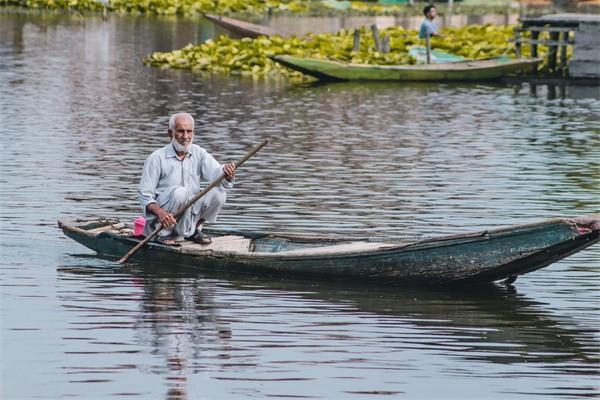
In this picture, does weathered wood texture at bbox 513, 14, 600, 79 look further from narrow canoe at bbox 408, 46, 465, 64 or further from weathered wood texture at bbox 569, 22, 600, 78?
narrow canoe at bbox 408, 46, 465, 64

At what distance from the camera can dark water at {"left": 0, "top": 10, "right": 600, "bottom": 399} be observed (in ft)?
34.5

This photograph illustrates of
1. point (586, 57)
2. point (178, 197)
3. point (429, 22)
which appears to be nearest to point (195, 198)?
point (178, 197)

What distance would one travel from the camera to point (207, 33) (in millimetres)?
51406

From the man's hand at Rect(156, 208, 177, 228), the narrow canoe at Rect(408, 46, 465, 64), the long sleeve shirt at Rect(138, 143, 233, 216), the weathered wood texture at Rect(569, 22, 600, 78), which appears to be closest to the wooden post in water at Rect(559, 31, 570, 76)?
the weathered wood texture at Rect(569, 22, 600, 78)

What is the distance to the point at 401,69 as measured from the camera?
34.7 meters

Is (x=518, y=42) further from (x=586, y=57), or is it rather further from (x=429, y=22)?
(x=429, y=22)

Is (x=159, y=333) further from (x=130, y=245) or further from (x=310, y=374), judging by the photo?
(x=130, y=245)

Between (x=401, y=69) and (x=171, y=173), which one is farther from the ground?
(x=171, y=173)

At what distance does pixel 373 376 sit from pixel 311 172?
10848 mm

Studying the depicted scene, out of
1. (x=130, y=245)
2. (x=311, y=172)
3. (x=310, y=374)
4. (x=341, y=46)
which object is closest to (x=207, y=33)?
(x=341, y=46)

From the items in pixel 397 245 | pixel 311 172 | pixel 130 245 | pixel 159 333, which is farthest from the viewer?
Result: pixel 311 172

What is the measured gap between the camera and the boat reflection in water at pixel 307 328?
34.8 ft

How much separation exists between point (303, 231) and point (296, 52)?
73.1 ft

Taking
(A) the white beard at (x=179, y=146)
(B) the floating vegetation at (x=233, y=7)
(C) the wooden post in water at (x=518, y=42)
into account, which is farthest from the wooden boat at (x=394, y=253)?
(B) the floating vegetation at (x=233, y=7)
